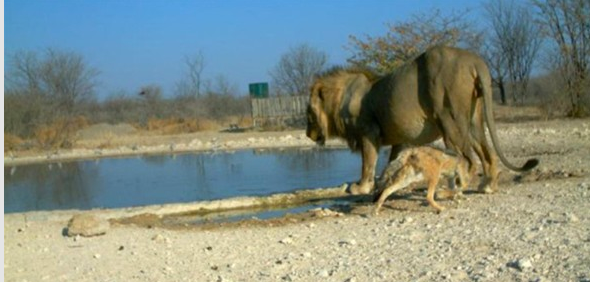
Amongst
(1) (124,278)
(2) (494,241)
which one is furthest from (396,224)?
(1) (124,278)

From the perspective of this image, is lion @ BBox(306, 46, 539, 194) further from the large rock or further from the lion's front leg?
the large rock

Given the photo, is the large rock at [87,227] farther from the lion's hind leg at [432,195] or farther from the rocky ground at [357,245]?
the lion's hind leg at [432,195]

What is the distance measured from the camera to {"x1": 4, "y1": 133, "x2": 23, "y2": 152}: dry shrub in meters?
37.9

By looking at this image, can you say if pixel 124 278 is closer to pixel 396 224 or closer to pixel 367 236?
pixel 367 236

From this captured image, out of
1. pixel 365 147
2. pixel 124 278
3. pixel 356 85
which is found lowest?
pixel 124 278

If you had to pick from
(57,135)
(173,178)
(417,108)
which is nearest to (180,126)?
(57,135)

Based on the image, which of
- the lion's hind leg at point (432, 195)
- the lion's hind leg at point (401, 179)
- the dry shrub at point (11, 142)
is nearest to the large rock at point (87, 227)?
the lion's hind leg at point (401, 179)

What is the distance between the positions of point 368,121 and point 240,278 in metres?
5.67

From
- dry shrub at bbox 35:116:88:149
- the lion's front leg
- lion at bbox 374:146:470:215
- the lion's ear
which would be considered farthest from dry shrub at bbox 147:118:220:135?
lion at bbox 374:146:470:215

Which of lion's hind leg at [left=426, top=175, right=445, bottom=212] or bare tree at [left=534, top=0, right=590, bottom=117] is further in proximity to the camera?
bare tree at [left=534, top=0, right=590, bottom=117]

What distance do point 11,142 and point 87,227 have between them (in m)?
30.8

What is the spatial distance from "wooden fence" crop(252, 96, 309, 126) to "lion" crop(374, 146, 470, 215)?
111 feet

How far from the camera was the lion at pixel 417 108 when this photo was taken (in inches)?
457

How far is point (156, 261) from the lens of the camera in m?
8.91
